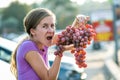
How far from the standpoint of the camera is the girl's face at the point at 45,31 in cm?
334

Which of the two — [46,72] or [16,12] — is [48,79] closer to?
[46,72]

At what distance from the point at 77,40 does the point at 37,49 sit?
0.35 meters

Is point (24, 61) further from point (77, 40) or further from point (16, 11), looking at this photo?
point (16, 11)

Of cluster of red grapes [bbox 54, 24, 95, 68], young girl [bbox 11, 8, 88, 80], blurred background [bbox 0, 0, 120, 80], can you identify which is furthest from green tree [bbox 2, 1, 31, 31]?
cluster of red grapes [bbox 54, 24, 95, 68]

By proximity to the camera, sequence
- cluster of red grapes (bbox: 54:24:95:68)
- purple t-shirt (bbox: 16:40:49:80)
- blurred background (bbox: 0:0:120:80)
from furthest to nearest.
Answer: blurred background (bbox: 0:0:120:80), purple t-shirt (bbox: 16:40:49:80), cluster of red grapes (bbox: 54:24:95:68)

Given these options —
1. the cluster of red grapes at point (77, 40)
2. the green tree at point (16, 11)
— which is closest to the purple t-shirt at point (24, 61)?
the cluster of red grapes at point (77, 40)

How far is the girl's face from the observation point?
10.9 feet

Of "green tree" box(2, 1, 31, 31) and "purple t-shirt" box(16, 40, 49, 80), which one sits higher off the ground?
"purple t-shirt" box(16, 40, 49, 80)

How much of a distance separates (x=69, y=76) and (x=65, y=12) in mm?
77920

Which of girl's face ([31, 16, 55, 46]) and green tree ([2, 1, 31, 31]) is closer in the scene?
girl's face ([31, 16, 55, 46])

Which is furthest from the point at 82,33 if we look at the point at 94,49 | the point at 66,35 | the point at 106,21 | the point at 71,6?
the point at 71,6

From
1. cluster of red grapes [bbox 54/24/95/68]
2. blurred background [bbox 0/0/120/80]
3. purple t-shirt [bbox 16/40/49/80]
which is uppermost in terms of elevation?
cluster of red grapes [bbox 54/24/95/68]

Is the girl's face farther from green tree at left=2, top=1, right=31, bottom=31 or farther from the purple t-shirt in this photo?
green tree at left=2, top=1, right=31, bottom=31

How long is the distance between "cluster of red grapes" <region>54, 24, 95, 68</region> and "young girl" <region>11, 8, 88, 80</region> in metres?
0.05
